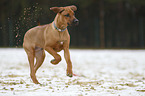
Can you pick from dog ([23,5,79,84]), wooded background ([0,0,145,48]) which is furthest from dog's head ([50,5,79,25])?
wooded background ([0,0,145,48])

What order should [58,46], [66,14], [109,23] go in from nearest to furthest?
1. [66,14]
2. [58,46]
3. [109,23]

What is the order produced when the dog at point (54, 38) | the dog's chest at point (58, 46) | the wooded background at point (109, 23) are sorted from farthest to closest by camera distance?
Answer: the wooded background at point (109, 23) → the dog's chest at point (58, 46) → the dog at point (54, 38)

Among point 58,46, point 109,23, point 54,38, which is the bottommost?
point 58,46

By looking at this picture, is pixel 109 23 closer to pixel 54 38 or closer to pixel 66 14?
pixel 54 38

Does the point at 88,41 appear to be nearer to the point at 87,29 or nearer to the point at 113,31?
the point at 87,29

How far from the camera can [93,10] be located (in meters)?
38.0

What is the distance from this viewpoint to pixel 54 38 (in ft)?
18.1

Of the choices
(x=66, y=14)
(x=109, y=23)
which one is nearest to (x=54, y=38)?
(x=66, y=14)

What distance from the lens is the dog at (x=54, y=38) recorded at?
5266mm

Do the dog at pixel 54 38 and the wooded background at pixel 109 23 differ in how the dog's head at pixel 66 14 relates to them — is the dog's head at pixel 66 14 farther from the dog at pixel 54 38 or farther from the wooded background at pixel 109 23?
the wooded background at pixel 109 23

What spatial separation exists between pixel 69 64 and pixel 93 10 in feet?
109

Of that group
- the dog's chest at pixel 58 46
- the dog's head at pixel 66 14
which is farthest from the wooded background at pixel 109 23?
the dog's head at pixel 66 14

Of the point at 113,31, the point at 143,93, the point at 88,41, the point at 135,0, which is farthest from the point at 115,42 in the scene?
the point at 143,93

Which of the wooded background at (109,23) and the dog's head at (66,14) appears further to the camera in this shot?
the wooded background at (109,23)
